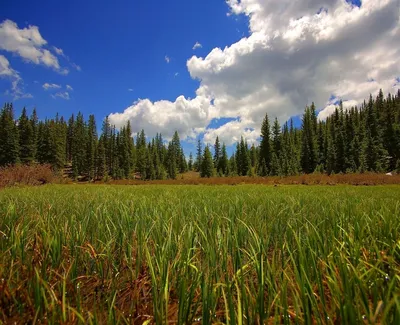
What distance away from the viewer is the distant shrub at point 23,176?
20.4 metres

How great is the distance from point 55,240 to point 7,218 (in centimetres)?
148

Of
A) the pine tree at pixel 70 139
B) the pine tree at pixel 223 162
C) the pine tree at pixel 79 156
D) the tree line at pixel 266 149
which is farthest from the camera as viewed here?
the pine tree at pixel 70 139

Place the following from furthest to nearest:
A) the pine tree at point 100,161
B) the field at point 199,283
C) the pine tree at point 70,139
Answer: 1. the pine tree at point 70,139
2. the pine tree at point 100,161
3. the field at point 199,283

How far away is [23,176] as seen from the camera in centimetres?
2280

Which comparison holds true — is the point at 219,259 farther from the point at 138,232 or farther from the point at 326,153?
the point at 326,153

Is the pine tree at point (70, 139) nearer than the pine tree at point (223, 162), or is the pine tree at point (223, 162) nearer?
the pine tree at point (223, 162)

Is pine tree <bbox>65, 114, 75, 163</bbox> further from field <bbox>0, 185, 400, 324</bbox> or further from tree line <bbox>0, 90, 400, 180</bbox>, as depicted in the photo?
field <bbox>0, 185, 400, 324</bbox>

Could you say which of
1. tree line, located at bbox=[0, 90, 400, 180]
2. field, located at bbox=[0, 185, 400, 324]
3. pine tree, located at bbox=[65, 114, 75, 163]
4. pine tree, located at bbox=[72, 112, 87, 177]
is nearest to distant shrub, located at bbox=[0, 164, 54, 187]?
field, located at bbox=[0, 185, 400, 324]

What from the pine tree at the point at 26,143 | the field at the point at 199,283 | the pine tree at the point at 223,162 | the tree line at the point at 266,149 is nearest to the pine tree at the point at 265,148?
the tree line at the point at 266,149

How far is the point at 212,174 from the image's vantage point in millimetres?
82562

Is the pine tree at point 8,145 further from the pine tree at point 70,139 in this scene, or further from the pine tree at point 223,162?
the pine tree at point 223,162

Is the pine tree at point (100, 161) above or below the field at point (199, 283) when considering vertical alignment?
above

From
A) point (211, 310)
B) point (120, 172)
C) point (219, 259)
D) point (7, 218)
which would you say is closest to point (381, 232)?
point (219, 259)

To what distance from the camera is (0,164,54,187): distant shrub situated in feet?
66.9
